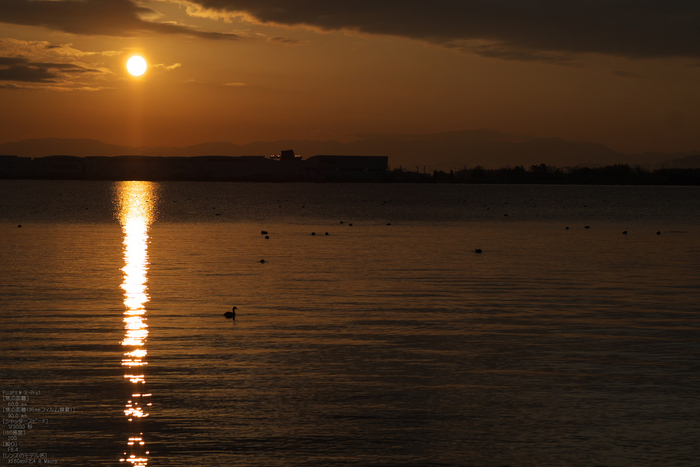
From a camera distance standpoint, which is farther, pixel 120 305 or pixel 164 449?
pixel 120 305

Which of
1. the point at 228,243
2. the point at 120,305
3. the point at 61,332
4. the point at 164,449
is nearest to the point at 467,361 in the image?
the point at 164,449

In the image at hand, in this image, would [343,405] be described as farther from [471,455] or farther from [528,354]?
[528,354]

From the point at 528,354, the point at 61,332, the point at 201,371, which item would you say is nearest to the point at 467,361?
the point at 528,354

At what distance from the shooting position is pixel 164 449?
10.1 metres

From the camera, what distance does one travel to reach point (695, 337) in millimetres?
17250

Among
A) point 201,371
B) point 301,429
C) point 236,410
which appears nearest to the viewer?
point 301,429

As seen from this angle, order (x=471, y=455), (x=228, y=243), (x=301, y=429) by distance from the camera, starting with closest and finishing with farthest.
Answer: (x=471, y=455) < (x=301, y=429) < (x=228, y=243)

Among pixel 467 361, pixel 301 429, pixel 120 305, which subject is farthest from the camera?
pixel 120 305

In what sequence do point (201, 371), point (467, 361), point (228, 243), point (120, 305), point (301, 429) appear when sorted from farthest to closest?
point (228, 243) → point (120, 305) → point (467, 361) → point (201, 371) → point (301, 429)

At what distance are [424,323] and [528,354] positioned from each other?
3860 millimetres

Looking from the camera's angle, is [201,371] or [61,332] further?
[61,332]

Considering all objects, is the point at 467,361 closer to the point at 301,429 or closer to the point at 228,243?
the point at 301,429

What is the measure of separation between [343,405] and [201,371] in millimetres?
3226

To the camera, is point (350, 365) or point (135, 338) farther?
point (135, 338)
